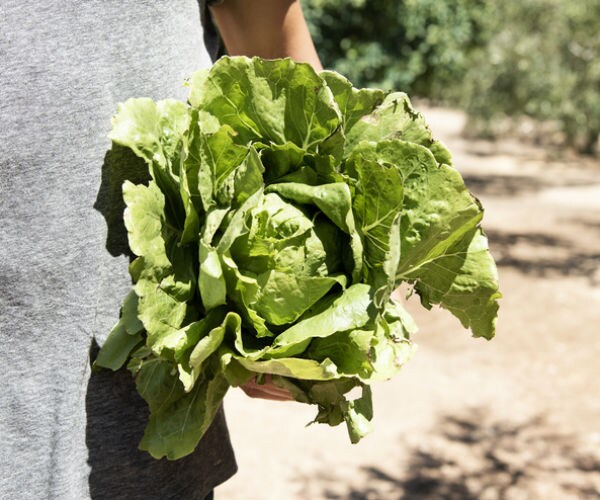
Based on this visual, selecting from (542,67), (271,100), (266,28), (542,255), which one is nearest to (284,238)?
(271,100)

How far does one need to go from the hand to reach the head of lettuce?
73mm

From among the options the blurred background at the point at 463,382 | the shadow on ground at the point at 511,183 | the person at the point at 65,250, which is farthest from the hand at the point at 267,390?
the shadow on ground at the point at 511,183

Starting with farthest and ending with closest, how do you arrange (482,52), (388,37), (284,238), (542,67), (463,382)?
(542,67) → (482,52) → (388,37) → (463,382) → (284,238)

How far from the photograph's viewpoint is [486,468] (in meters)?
5.13

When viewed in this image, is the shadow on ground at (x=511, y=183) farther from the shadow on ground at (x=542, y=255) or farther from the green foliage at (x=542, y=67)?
the shadow on ground at (x=542, y=255)

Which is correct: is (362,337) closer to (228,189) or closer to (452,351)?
(228,189)

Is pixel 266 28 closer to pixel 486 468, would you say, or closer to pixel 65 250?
pixel 65 250

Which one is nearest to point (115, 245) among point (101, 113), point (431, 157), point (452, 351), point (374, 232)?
point (101, 113)

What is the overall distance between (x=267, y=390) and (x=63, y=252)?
43cm

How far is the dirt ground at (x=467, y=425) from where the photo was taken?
4.87 m

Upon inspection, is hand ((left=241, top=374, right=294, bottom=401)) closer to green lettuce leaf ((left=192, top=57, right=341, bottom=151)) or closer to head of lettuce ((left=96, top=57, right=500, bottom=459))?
head of lettuce ((left=96, top=57, right=500, bottom=459))

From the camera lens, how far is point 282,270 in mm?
1271

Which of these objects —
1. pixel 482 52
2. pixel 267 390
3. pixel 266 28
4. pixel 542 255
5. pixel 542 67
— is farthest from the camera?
pixel 542 67

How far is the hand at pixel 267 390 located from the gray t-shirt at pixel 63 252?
196mm
